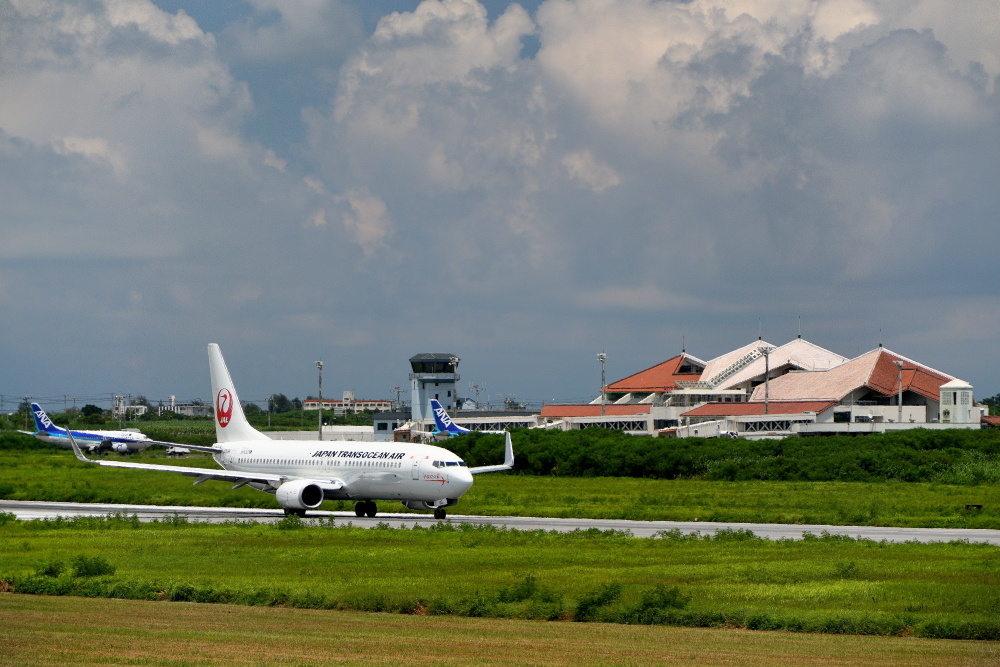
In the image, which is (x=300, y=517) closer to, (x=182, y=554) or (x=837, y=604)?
(x=182, y=554)

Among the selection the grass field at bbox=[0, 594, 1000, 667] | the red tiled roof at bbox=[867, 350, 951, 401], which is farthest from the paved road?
the red tiled roof at bbox=[867, 350, 951, 401]

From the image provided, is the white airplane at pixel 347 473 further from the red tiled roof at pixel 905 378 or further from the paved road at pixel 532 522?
the red tiled roof at pixel 905 378

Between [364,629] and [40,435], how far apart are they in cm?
11926

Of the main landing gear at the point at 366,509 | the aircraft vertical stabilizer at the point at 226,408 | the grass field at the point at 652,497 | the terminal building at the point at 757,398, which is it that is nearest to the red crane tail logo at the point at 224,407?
the aircraft vertical stabilizer at the point at 226,408

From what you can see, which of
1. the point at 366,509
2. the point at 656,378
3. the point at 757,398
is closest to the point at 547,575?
the point at 366,509

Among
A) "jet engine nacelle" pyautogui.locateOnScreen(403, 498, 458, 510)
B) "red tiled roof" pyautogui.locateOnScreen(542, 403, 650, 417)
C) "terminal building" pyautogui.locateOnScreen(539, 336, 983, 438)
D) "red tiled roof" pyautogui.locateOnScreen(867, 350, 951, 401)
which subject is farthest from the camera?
"red tiled roof" pyautogui.locateOnScreen(542, 403, 650, 417)

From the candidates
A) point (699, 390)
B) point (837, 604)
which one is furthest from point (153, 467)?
point (699, 390)

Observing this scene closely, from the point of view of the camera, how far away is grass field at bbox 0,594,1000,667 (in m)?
17.6

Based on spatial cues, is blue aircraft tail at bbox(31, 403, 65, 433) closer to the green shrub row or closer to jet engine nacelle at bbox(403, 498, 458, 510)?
the green shrub row

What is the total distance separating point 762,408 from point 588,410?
28.9 meters

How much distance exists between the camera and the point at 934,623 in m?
22.2

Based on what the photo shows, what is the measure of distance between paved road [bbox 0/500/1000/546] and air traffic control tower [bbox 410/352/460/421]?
10994 cm

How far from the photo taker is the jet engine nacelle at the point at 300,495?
5116cm

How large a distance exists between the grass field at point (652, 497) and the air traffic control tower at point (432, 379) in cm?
8704
